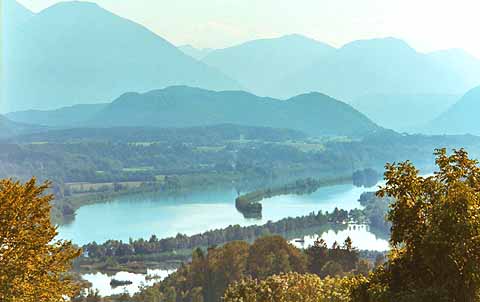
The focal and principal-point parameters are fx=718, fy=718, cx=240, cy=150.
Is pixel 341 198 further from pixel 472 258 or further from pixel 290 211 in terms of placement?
pixel 472 258

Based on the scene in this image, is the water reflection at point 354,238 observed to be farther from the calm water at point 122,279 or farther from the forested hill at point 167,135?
the forested hill at point 167,135

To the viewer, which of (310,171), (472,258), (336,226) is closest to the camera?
(472,258)

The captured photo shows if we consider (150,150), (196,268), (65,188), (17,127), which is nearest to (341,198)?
(65,188)

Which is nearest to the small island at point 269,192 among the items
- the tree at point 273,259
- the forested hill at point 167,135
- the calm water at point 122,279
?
the calm water at point 122,279

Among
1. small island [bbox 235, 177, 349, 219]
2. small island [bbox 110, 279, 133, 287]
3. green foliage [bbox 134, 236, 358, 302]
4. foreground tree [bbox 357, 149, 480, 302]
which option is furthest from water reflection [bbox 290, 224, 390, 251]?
foreground tree [bbox 357, 149, 480, 302]

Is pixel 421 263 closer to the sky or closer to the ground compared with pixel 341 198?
closer to the sky

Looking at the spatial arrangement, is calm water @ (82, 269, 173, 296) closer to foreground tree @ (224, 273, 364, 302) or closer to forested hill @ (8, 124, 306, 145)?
foreground tree @ (224, 273, 364, 302)
